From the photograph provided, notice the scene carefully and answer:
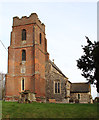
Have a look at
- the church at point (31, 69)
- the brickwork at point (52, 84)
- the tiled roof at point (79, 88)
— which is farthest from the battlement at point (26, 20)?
the tiled roof at point (79, 88)

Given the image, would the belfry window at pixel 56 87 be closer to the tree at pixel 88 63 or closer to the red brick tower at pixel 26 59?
the red brick tower at pixel 26 59

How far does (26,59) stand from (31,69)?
263cm

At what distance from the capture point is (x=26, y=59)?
36.8 m

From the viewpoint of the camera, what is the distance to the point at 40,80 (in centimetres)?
3569

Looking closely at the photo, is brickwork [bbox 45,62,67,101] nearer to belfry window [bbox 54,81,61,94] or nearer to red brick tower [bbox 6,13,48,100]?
belfry window [bbox 54,81,61,94]

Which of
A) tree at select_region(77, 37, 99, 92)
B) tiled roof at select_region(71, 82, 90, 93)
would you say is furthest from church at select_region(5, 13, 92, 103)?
tree at select_region(77, 37, 99, 92)

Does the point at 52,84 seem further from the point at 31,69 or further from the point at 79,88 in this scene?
the point at 79,88

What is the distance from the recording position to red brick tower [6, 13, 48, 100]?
35031 mm

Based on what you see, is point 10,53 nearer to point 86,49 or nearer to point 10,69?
point 10,69

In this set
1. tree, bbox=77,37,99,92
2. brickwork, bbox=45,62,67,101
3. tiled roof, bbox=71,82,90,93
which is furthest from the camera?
tiled roof, bbox=71,82,90,93

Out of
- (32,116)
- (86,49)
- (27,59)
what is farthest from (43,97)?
(32,116)

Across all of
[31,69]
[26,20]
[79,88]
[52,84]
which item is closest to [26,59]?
[31,69]

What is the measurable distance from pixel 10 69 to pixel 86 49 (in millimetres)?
21717

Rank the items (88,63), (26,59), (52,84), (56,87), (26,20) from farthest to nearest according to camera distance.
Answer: (26,20)
(52,84)
(56,87)
(26,59)
(88,63)
